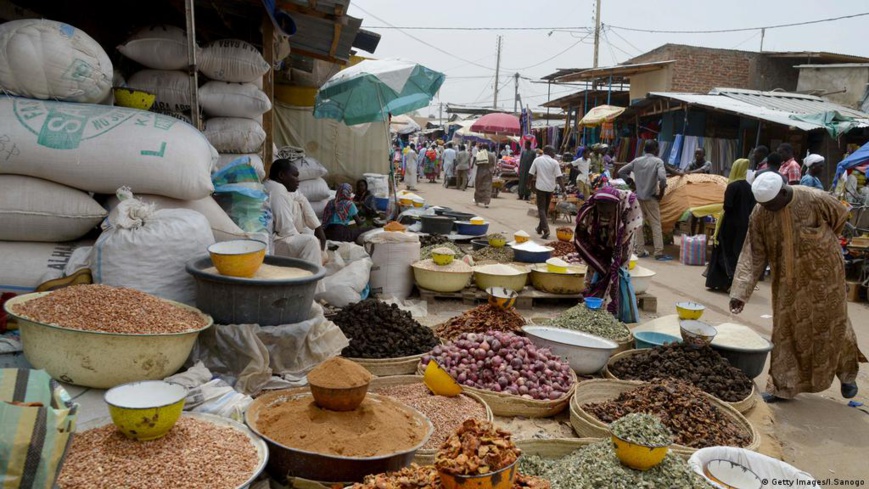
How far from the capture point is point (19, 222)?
3178 millimetres

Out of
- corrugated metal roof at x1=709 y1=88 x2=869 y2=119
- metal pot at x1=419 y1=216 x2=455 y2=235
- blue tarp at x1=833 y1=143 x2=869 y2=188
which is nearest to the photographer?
metal pot at x1=419 y1=216 x2=455 y2=235

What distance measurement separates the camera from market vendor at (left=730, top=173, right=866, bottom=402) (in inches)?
158

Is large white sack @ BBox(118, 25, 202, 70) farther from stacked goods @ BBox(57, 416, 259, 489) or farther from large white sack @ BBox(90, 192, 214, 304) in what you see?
stacked goods @ BBox(57, 416, 259, 489)

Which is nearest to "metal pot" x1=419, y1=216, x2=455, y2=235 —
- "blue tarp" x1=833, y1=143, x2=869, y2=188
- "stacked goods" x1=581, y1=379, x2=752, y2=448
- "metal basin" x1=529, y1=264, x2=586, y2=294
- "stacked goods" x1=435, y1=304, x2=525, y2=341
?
"metal basin" x1=529, y1=264, x2=586, y2=294

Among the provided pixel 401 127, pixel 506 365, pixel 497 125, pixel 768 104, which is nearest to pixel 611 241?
pixel 506 365

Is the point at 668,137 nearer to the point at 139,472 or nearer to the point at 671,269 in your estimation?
the point at 671,269

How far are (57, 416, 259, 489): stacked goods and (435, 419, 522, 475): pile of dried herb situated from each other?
0.71m

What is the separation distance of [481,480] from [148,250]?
6.97 ft

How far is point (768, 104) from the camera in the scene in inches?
532

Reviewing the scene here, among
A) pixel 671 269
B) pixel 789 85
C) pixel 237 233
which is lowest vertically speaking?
pixel 671 269

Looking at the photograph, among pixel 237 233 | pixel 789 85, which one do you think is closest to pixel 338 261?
pixel 237 233

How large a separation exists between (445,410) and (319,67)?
835 centimetres

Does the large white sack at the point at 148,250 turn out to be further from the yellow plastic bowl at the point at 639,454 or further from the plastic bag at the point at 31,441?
the yellow plastic bowl at the point at 639,454

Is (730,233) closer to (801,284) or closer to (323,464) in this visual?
(801,284)
